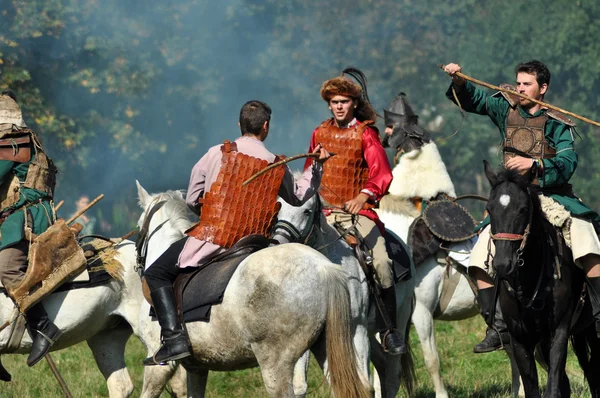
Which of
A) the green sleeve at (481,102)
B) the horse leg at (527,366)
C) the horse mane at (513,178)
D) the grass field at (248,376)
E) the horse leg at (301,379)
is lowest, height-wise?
the grass field at (248,376)

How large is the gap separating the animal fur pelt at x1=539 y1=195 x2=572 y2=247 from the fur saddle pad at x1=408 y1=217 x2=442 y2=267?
8.67 ft

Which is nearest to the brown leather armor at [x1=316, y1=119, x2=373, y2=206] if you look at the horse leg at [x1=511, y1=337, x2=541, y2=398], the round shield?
the horse leg at [x1=511, y1=337, x2=541, y2=398]

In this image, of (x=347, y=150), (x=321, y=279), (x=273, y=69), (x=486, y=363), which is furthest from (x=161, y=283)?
(x=273, y=69)

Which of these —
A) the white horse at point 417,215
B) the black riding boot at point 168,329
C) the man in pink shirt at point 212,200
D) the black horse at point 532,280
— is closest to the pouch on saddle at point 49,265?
the man in pink shirt at point 212,200

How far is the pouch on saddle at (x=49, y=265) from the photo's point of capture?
821 cm

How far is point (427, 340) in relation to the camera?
975 cm

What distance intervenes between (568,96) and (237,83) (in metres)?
10.5

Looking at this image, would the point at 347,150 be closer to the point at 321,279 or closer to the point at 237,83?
the point at 321,279

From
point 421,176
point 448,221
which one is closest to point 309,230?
point 448,221

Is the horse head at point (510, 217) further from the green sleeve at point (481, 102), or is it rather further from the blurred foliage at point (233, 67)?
the blurred foliage at point (233, 67)

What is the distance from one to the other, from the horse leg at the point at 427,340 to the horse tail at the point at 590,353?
1.65 m

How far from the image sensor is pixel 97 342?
9.09 m

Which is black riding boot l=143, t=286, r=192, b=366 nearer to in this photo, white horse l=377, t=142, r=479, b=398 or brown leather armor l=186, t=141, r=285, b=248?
brown leather armor l=186, t=141, r=285, b=248

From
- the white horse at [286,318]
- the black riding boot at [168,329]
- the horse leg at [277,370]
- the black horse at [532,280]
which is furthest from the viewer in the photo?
the black horse at [532,280]
